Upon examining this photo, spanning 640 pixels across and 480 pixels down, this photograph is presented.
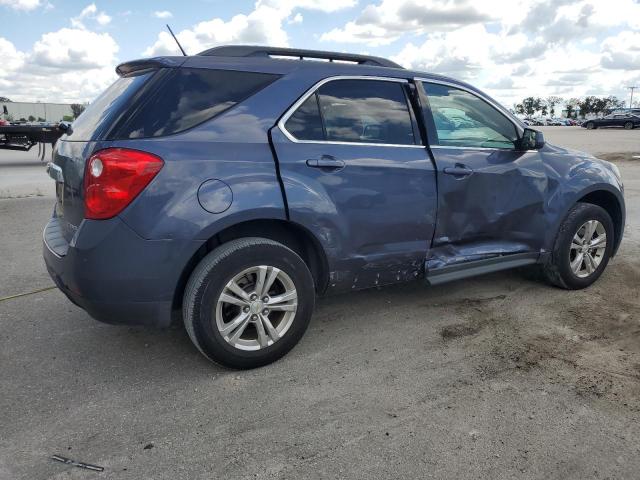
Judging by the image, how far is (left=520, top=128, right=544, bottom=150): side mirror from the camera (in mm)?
4277

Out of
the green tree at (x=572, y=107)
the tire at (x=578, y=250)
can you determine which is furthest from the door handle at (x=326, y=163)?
the green tree at (x=572, y=107)

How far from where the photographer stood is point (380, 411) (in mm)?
2924

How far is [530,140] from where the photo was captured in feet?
14.0

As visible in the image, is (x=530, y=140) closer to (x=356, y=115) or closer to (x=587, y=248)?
(x=587, y=248)

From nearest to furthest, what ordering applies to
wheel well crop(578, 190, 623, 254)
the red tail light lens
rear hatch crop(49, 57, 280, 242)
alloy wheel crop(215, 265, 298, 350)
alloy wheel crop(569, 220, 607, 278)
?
the red tail light lens
rear hatch crop(49, 57, 280, 242)
alloy wheel crop(215, 265, 298, 350)
alloy wheel crop(569, 220, 607, 278)
wheel well crop(578, 190, 623, 254)

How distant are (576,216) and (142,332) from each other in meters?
3.57

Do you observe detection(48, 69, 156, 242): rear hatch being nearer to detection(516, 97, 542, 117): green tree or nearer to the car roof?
the car roof

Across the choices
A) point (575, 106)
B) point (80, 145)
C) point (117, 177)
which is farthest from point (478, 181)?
point (575, 106)

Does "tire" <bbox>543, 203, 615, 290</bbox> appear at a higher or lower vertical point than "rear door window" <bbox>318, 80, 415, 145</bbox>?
lower

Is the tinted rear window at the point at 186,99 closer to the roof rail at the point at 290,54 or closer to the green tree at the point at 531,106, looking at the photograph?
the roof rail at the point at 290,54

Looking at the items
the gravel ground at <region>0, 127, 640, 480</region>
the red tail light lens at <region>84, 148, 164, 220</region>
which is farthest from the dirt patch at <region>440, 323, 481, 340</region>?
the red tail light lens at <region>84, 148, 164, 220</region>

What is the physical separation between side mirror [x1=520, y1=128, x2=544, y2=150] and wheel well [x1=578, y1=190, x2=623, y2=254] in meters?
0.93

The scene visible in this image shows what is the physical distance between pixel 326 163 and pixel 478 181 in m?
1.31

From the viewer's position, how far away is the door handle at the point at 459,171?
153 inches
